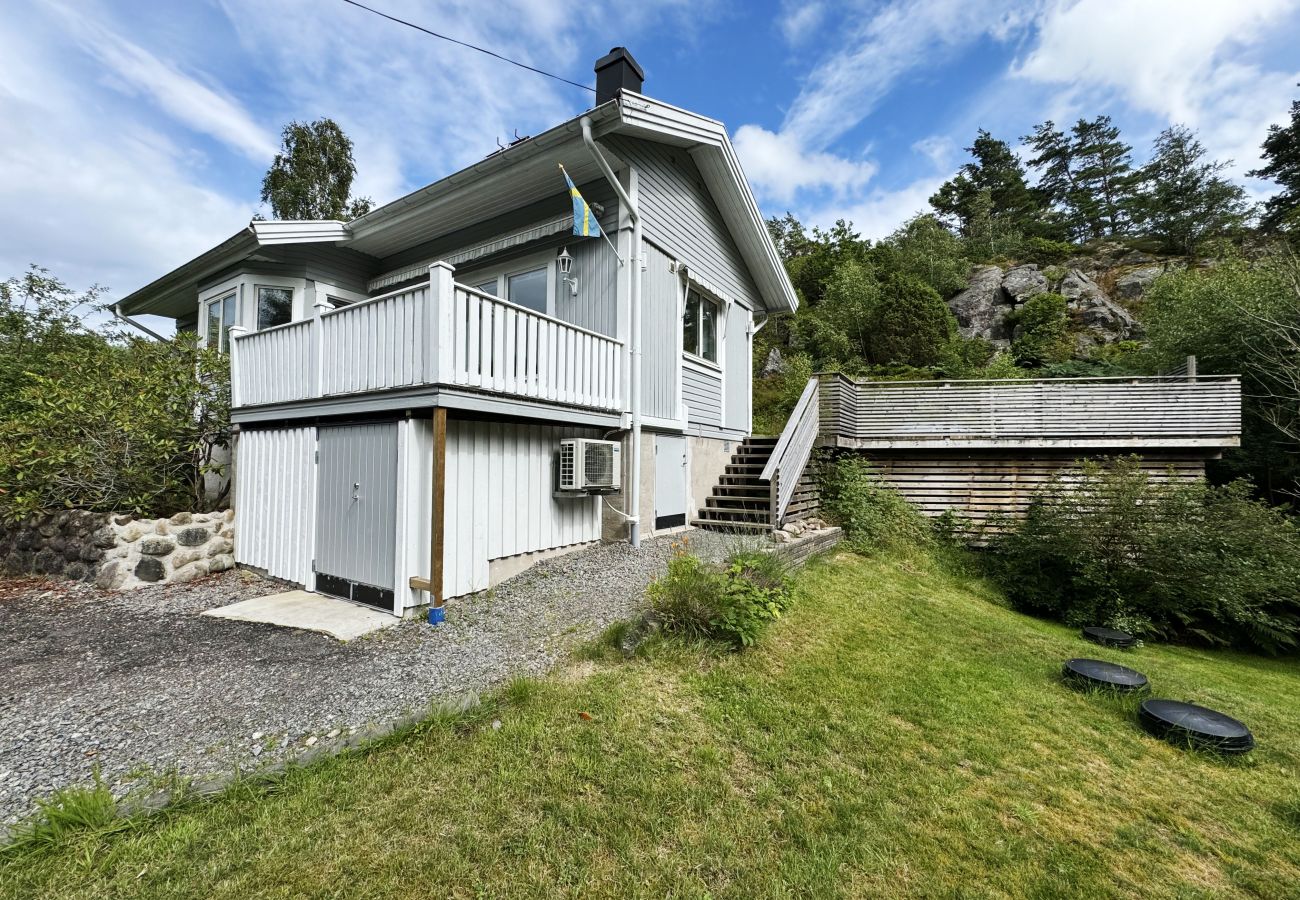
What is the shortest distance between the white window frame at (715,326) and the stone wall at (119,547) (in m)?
6.94

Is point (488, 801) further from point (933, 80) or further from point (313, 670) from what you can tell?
point (933, 80)

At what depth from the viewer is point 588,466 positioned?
6145mm

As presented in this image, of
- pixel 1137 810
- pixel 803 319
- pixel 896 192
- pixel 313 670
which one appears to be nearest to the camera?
pixel 1137 810

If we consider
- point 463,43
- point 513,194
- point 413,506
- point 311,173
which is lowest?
point 413,506

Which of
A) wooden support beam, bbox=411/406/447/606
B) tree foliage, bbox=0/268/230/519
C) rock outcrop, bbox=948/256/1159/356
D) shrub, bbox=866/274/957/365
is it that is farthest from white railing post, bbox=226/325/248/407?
rock outcrop, bbox=948/256/1159/356

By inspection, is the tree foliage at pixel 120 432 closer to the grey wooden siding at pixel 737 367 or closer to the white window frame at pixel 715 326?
the white window frame at pixel 715 326

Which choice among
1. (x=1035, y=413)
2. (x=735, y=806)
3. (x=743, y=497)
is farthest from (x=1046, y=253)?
(x=735, y=806)

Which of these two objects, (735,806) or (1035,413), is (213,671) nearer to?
(735,806)

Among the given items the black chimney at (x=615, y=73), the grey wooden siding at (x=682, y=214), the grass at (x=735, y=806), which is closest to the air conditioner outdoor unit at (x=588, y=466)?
the grass at (x=735, y=806)

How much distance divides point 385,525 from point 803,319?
64.9ft

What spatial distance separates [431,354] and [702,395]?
5.19 metres

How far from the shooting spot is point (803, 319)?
21219 mm

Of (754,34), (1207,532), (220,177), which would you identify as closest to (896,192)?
(754,34)

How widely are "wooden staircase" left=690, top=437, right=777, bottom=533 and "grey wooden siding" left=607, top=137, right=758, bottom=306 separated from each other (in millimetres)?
3232
